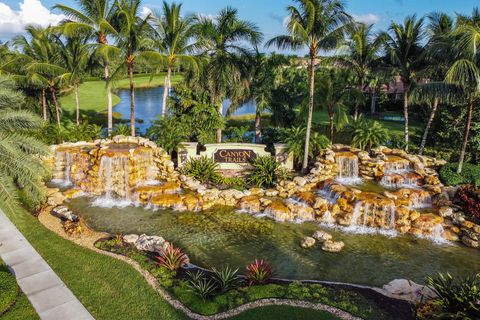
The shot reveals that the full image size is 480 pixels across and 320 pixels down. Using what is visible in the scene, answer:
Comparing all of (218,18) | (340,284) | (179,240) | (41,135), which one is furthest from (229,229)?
(41,135)

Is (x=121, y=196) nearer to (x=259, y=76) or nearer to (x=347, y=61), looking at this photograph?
(x=259, y=76)

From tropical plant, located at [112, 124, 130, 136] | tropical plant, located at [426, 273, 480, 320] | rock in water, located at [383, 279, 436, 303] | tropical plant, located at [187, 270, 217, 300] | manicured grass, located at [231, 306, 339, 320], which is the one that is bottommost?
manicured grass, located at [231, 306, 339, 320]

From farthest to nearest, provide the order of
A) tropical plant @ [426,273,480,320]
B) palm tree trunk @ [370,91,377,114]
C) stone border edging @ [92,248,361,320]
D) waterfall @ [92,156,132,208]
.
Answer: palm tree trunk @ [370,91,377,114] → waterfall @ [92,156,132,208] → stone border edging @ [92,248,361,320] → tropical plant @ [426,273,480,320]

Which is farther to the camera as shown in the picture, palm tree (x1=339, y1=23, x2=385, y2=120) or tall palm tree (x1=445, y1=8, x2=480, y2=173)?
palm tree (x1=339, y1=23, x2=385, y2=120)

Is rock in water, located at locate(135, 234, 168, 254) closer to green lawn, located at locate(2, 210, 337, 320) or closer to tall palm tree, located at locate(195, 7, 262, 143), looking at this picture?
green lawn, located at locate(2, 210, 337, 320)

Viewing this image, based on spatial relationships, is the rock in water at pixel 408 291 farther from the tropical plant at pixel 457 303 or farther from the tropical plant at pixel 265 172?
the tropical plant at pixel 265 172

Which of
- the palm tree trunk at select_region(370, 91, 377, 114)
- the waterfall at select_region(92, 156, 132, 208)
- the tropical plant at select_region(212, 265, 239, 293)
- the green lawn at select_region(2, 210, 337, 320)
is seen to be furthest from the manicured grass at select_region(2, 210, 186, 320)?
the palm tree trunk at select_region(370, 91, 377, 114)

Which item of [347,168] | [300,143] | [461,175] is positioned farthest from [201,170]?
[461,175]
